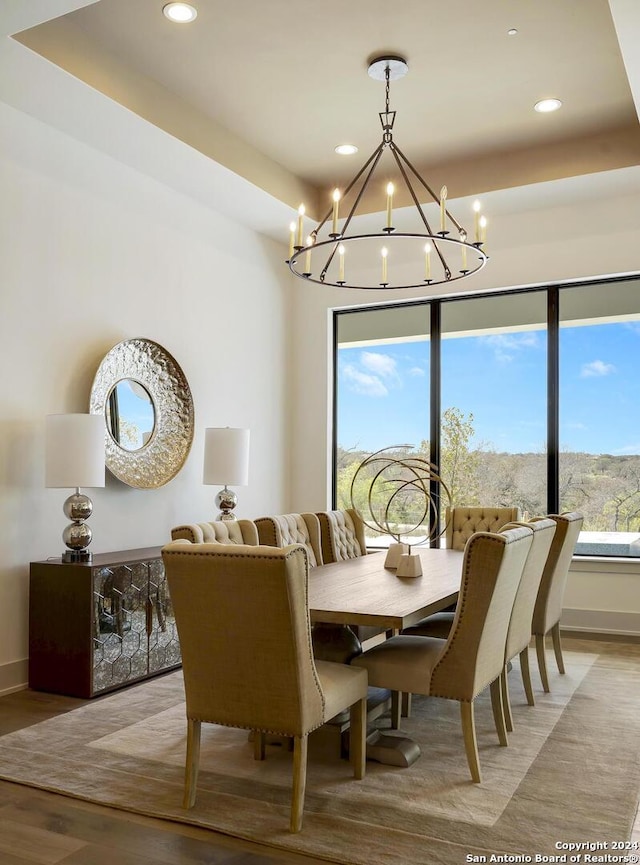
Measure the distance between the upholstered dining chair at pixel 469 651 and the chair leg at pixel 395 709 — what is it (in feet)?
1.47

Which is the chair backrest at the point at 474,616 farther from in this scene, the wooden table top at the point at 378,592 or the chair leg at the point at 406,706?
the chair leg at the point at 406,706

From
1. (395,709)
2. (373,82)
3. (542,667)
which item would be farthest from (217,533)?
(373,82)

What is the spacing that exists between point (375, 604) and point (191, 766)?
0.88 metres

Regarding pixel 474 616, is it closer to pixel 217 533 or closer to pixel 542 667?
pixel 217 533

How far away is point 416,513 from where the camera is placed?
6684 millimetres

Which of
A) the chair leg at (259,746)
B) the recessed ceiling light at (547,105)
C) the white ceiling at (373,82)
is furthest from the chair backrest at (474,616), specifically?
the recessed ceiling light at (547,105)

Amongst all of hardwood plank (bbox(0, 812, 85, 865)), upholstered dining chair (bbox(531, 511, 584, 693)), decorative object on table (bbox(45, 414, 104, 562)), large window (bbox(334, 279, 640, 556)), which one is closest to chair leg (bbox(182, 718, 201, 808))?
hardwood plank (bbox(0, 812, 85, 865))

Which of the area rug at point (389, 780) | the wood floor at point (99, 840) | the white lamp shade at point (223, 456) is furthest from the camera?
the white lamp shade at point (223, 456)

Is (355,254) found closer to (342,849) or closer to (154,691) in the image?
(154,691)

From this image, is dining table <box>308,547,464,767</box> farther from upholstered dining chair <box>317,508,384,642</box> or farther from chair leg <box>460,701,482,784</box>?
upholstered dining chair <box>317,508,384,642</box>

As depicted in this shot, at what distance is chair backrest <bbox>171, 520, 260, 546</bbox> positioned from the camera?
3434 millimetres

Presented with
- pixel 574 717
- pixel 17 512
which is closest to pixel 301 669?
pixel 574 717

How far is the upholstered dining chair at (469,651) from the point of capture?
2.88m

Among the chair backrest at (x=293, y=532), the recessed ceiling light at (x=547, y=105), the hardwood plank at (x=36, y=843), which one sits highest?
the recessed ceiling light at (x=547, y=105)
